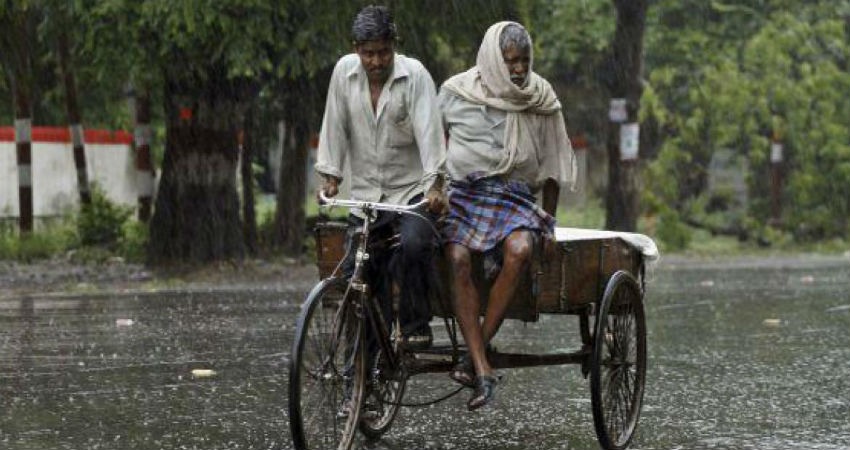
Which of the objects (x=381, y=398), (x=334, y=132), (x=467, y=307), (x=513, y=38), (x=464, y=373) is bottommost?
(x=381, y=398)

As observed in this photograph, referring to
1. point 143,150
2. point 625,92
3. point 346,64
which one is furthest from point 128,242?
point 346,64

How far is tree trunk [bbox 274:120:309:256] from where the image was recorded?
2625cm

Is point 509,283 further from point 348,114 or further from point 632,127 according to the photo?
point 632,127

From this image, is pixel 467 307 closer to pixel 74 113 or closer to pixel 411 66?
pixel 411 66

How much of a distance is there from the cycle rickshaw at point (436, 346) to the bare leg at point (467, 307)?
0.12 m

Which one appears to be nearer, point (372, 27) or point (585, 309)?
point (372, 27)

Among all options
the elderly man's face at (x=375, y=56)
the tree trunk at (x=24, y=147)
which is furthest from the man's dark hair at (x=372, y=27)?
the tree trunk at (x=24, y=147)

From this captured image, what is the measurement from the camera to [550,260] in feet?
25.8

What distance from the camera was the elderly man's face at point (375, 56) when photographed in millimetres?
7520

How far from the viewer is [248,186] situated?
88.6 ft

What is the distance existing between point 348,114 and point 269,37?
11876 millimetres

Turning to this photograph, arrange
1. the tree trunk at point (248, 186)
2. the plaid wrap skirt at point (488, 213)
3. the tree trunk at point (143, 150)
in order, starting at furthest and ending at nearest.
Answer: the tree trunk at point (143, 150) < the tree trunk at point (248, 186) < the plaid wrap skirt at point (488, 213)

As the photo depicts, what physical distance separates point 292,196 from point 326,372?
64.1ft

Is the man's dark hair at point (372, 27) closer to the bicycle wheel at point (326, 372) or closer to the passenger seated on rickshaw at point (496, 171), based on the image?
the passenger seated on rickshaw at point (496, 171)
